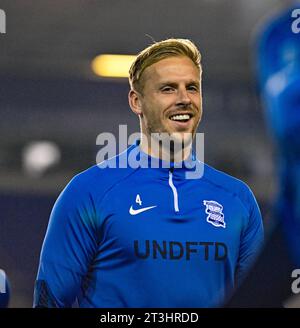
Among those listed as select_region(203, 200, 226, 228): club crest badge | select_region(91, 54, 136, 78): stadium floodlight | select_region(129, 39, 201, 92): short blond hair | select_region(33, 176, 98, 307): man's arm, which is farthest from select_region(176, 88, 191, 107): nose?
select_region(33, 176, 98, 307): man's arm

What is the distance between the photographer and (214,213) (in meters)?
2.86

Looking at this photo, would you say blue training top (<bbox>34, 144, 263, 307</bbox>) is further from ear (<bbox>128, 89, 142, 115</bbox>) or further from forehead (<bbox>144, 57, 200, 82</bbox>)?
forehead (<bbox>144, 57, 200, 82</bbox>)

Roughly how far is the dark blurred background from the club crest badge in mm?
158

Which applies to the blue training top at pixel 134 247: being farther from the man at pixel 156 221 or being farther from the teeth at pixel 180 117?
the teeth at pixel 180 117

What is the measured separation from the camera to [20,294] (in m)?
2.81

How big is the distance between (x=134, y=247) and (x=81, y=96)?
66 centimetres

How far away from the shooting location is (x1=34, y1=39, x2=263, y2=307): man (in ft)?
9.14

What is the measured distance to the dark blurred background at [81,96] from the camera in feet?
9.25

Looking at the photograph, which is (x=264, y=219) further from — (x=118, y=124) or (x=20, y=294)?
(x=20, y=294)

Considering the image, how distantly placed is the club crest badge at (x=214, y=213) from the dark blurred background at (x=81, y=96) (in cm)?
16

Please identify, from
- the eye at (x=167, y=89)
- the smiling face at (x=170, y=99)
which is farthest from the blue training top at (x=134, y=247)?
the eye at (x=167, y=89)

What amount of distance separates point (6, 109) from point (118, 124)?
47cm
